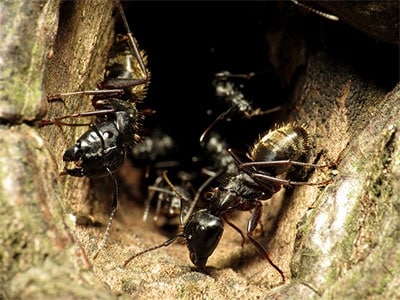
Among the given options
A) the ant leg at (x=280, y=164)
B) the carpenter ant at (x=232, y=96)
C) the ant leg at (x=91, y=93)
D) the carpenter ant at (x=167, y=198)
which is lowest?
the carpenter ant at (x=167, y=198)

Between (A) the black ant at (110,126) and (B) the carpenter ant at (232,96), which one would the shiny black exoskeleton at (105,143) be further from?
(B) the carpenter ant at (232,96)

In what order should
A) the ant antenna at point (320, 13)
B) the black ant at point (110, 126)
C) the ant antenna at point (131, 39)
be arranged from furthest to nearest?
1. the ant antenna at point (131, 39)
2. the ant antenna at point (320, 13)
3. the black ant at point (110, 126)

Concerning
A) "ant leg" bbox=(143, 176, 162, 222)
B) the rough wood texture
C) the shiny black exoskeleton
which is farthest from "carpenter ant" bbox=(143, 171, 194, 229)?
the shiny black exoskeleton

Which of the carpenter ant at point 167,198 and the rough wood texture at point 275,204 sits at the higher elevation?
the rough wood texture at point 275,204

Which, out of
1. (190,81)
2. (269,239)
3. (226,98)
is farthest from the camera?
(190,81)

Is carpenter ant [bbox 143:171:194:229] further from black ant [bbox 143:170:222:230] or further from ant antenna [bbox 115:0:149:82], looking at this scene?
ant antenna [bbox 115:0:149:82]

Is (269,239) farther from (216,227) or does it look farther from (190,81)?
(190,81)

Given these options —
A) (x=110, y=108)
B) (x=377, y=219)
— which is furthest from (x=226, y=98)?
(x=377, y=219)

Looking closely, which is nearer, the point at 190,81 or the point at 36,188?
the point at 36,188

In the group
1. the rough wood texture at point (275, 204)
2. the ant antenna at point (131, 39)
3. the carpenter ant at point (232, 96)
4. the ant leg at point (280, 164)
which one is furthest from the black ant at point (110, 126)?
the carpenter ant at point (232, 96)
